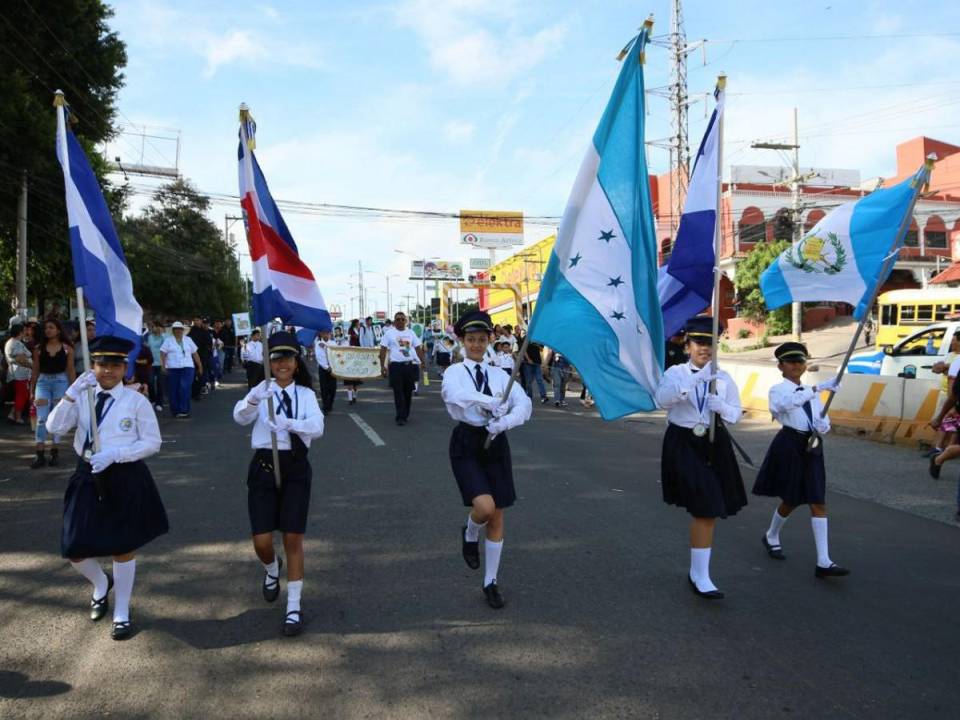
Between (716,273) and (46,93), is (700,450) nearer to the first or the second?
(716,273)

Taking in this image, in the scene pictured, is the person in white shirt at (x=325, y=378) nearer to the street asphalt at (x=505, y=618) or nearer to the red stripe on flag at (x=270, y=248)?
the street asphalt at (x=505, y=618)

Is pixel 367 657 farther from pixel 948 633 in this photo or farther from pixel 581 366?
pixel 948 633

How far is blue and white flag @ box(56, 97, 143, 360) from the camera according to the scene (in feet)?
14.7

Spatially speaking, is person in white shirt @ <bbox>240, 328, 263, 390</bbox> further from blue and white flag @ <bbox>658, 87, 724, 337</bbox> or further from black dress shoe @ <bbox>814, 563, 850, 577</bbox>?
black dress shoe @ <bbox>814, 563, 850, 577</bbox>

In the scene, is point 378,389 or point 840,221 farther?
point 378,389

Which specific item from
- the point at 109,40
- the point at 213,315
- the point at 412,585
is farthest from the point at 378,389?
the point at 213,315

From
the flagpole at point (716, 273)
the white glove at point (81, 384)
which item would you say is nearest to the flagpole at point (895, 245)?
the flagpole at point (716, 273)

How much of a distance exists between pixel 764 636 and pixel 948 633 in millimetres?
1086

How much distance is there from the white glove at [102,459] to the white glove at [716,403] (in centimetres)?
352

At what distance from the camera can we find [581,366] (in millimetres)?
4594

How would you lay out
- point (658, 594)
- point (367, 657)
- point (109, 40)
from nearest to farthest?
point (367, 657) < point (658, 594) < point (109, 40)

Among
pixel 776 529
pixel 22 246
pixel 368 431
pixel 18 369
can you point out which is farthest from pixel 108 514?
pixel 22 246

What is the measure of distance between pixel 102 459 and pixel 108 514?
335mm

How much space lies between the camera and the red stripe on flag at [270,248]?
4418 mm
